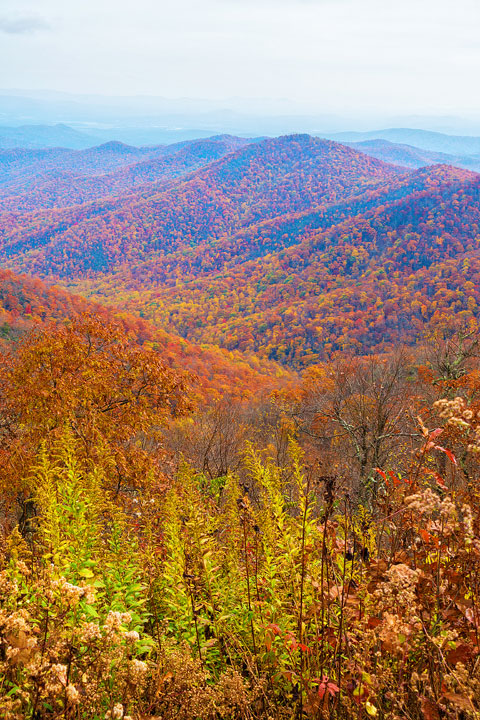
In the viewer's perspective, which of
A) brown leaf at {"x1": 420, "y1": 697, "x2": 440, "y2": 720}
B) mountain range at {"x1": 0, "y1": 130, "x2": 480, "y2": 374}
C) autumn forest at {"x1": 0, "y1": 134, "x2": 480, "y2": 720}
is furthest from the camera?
mountain range at {"x1": 0, "y1": 130, "x2": 480, "y2": 374}

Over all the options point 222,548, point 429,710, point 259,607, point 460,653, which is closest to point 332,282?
point 222,548

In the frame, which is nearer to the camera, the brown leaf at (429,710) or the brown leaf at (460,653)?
the brown leaf at (429,710)

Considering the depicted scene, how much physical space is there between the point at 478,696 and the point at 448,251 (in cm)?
13841

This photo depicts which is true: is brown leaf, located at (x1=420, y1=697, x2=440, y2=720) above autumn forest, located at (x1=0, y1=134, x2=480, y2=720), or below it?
above

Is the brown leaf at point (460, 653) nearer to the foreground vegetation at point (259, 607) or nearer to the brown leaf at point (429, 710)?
the foreground vegetation at point (259, 607)

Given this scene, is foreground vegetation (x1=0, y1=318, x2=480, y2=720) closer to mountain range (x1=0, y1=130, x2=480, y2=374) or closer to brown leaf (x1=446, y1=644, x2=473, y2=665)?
brown leaf (x1=446, y1=644, x2=473, y2=665)

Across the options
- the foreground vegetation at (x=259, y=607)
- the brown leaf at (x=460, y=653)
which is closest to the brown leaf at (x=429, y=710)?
the foreground vegetation at (x=259, y=607)

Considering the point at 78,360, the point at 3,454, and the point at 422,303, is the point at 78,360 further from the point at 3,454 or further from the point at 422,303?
the point at 422,303

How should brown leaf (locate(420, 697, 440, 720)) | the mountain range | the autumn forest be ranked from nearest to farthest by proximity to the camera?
brown leaf (locate(420, 697, 440, 720))
the autumn forest
the mountain range

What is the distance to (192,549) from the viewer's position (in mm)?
2582

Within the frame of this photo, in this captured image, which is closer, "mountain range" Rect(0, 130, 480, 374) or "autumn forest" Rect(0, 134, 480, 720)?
"autumn forest" Rect(0, 134, 480, 720)

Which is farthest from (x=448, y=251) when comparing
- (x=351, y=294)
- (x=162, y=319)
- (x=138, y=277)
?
(x=138, y=277)

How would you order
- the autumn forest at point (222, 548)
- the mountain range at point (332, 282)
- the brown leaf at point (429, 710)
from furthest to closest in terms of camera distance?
the mountain range at point (332, 282)
the autumn forest at point (222, 548)
the brown leaf at point (429, 710)

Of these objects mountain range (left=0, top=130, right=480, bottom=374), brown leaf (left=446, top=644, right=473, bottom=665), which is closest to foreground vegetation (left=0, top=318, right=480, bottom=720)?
brown leaf (left=446, top=644, right=473, bottom=665)
